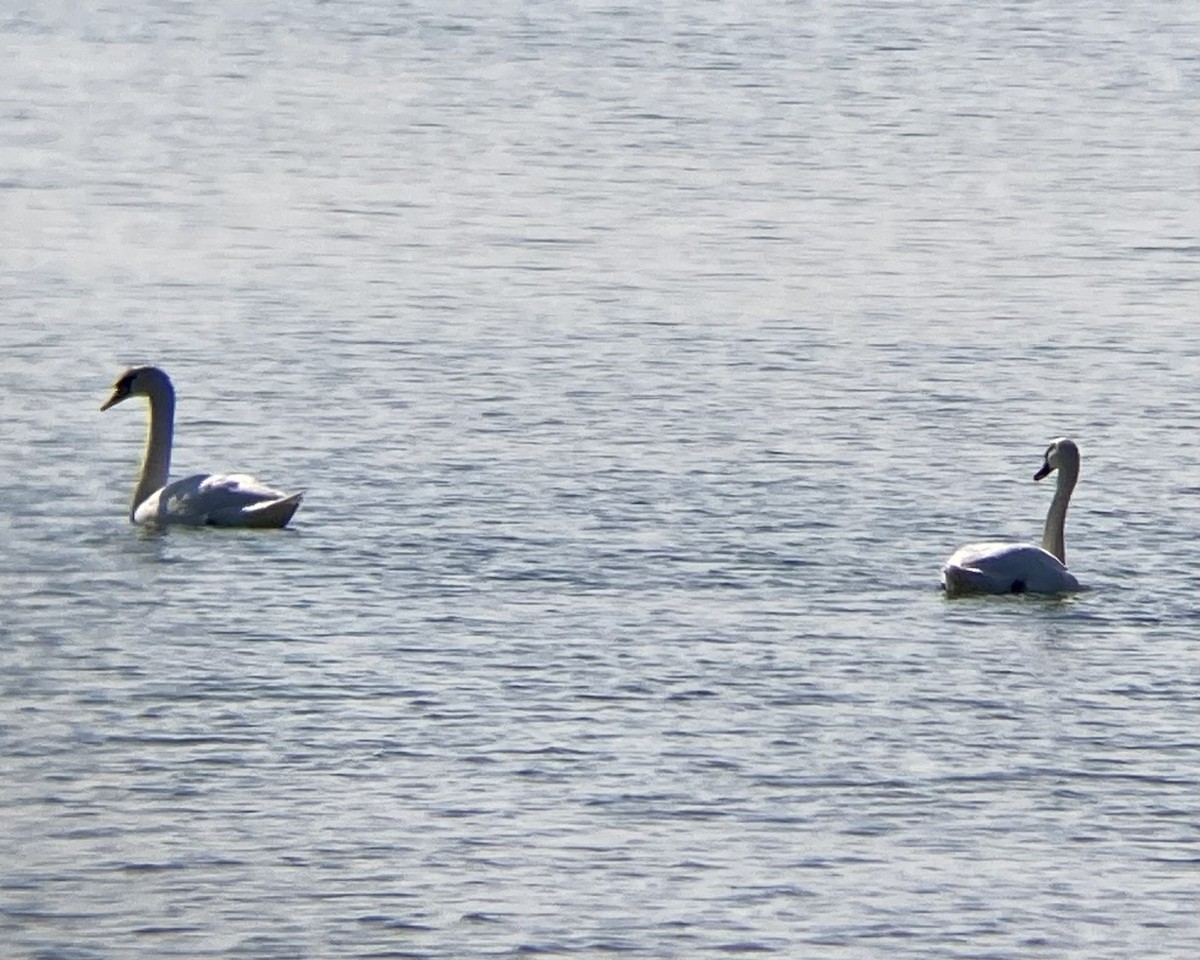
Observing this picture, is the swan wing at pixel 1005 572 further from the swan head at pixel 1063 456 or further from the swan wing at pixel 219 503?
the swan wing at pixel 219 503

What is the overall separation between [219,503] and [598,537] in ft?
6.99

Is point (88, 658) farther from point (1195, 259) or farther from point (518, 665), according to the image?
point (1195, 259)

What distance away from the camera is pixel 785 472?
63.0 feet

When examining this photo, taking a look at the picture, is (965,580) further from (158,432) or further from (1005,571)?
(158,432)

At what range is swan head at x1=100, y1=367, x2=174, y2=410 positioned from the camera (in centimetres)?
1923

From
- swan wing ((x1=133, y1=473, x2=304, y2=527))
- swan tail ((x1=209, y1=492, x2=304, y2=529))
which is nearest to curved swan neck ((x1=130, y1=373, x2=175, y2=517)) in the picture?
swan wing ((x1=133, y1=473, x2=304, y2=527))

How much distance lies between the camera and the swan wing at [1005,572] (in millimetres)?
16375

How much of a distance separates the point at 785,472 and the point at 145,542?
3786mm

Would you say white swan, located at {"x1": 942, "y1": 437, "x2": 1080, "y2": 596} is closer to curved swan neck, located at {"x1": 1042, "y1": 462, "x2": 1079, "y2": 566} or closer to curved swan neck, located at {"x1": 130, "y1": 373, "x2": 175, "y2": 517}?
curved swan neck, located at {"x1": 1042, "y1": 462, "x2": 1079, "y2": 566}

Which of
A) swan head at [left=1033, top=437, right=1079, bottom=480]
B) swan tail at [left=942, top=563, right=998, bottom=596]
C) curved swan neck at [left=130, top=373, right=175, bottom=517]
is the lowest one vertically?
curved swan neck at [left=130, top=373, right=175, bottom=517]

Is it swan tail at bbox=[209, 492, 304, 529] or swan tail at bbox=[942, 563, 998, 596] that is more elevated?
swan tail at bbox=[942, 563, 998, 596]

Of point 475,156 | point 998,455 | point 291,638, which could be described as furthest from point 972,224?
point 291,638

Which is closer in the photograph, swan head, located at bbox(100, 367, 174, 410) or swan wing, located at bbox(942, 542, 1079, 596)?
swan wing, located at bbox(942, 542, 1079, 596)

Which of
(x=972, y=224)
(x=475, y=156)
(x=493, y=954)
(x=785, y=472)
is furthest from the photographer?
(x=475, y=156)
